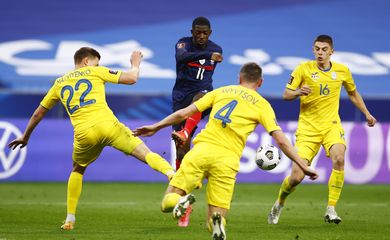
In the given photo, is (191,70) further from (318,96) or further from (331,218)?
(331,218)

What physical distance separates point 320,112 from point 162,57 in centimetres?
1209

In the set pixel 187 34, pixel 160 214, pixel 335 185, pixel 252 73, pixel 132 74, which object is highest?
pixel 187 34

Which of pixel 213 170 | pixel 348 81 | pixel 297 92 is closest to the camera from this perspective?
pixel 213 170

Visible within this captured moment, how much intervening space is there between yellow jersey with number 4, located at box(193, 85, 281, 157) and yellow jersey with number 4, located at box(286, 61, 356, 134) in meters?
3.18

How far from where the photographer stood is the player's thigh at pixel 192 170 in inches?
303

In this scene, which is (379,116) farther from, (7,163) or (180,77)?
(180,77)

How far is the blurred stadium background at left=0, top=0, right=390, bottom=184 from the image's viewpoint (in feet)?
58.8

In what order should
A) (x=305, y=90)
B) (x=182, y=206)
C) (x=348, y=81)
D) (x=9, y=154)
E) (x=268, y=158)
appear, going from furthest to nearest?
(x=9, y=154) → (x=348, y=81) → (x=305, y=90) → (x=268, y=158) → (x=182, y=206)

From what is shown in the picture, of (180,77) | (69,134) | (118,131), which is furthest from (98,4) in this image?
(118,131)

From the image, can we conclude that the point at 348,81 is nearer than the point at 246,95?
No

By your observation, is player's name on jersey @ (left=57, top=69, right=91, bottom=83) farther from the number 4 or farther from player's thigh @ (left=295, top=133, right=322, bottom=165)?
player's thigh @ (left=295, top=133, right=322, bottom=165)

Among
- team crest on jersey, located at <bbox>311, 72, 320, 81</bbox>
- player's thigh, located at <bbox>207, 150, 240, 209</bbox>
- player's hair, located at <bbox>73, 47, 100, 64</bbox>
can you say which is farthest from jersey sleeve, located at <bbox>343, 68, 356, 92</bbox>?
player's thigh, located at <bbox>207, 150, 240, 209</bbox>

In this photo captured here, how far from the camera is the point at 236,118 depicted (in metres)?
7.74

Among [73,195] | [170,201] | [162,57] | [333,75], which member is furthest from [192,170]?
[162,57]
